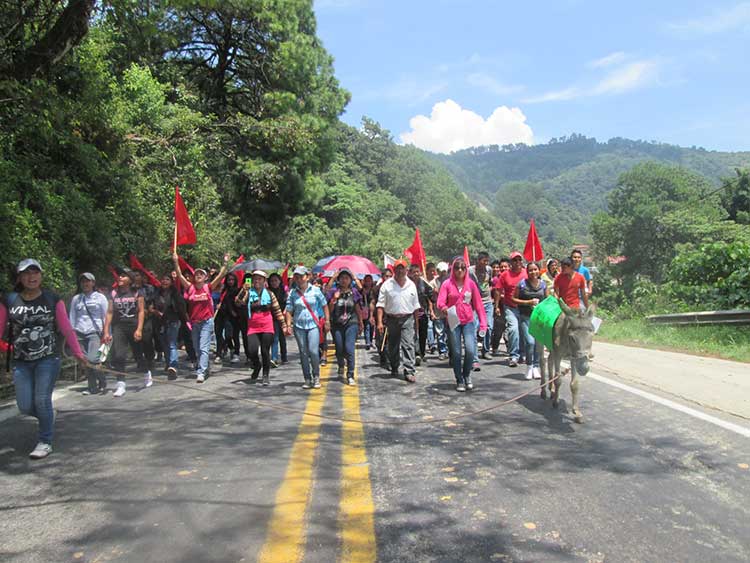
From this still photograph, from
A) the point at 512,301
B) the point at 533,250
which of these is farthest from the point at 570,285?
the point at 533,250

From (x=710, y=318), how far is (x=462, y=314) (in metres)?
9.07

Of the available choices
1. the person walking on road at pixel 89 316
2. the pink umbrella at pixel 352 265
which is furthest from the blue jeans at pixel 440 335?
the person walking on road at pixel 89 316

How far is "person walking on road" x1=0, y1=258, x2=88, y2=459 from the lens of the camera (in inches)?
214

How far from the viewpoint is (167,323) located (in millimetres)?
9797

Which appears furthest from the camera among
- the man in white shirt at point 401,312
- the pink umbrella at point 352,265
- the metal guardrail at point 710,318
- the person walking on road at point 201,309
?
the pink umbrella at point 352,265

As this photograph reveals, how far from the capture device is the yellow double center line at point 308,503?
3.35 m

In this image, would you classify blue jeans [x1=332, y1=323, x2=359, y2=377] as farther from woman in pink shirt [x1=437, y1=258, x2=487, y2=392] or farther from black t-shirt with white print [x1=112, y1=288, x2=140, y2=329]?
black t-shirt with white print [x1=112, y1=288, x2=140, y2=329]

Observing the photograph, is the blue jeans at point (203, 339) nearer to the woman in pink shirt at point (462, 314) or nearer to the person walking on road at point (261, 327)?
the person walking on road at point (261, 327)

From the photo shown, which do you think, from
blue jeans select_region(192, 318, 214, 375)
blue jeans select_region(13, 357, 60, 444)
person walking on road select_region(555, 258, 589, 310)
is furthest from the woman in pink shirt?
blue jeans select_region(13, 357, 60, 444)

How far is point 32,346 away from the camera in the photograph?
5.48 meters

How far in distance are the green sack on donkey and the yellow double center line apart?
8.10ft

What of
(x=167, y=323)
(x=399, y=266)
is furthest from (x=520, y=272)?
(x=167, y=323)

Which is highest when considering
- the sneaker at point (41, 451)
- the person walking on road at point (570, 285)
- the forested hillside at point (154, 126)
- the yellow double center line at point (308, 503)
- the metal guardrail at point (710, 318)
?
the forested hillside at point (154, 126)

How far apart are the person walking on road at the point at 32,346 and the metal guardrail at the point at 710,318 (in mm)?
13450
